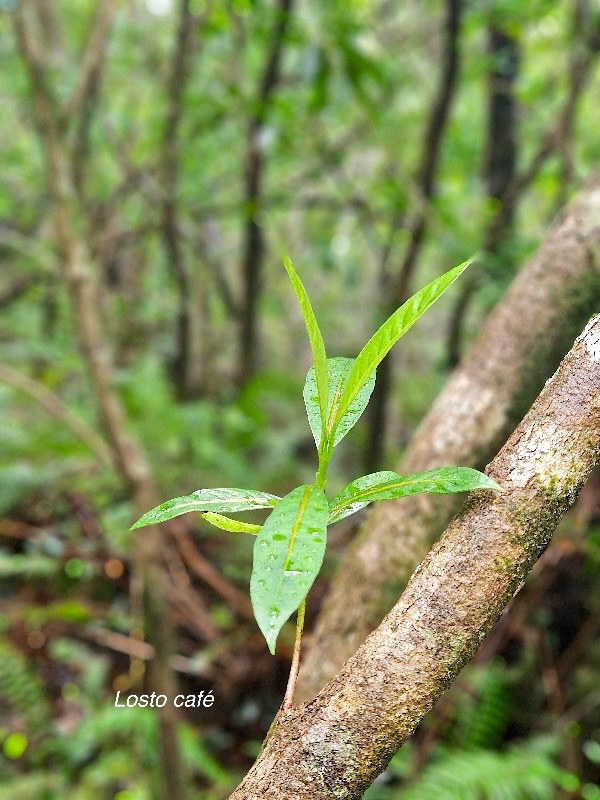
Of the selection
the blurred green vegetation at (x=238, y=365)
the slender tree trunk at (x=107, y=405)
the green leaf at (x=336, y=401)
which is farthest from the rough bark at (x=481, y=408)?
the blurred green vegetation at (x=238, y=365)

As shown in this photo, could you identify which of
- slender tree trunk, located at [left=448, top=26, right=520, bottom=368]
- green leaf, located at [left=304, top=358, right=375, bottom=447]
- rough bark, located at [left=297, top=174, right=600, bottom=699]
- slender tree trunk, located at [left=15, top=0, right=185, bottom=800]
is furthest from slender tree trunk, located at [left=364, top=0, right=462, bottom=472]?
green leaf, located at [left=304, top=358, right=375, bottom=447]

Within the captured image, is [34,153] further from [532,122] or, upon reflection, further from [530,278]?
[530,278]

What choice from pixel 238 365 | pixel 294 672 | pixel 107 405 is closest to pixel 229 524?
pixel 294 672

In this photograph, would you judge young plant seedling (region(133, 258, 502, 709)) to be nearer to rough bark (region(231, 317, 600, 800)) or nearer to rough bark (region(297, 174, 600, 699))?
rough bark (region(231, 317, 600, 800))

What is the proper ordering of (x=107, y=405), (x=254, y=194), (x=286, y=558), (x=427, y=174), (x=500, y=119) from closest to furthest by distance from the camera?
(x=286, y=558) → (x=107, y=405) → (x=427, y=174) → (x=254, y=194) → (x=500, y=119)

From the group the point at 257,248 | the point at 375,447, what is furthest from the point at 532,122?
the point at 375,447

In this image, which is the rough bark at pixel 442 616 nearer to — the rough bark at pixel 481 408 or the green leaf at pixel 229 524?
the green leaf at pixel 229 524

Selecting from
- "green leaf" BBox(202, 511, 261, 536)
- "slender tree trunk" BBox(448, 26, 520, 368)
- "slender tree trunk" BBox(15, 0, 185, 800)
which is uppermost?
"slender tree trunk" BBox(448, 26, 520, 368)

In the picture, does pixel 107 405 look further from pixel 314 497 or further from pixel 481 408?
pixel 314 497
